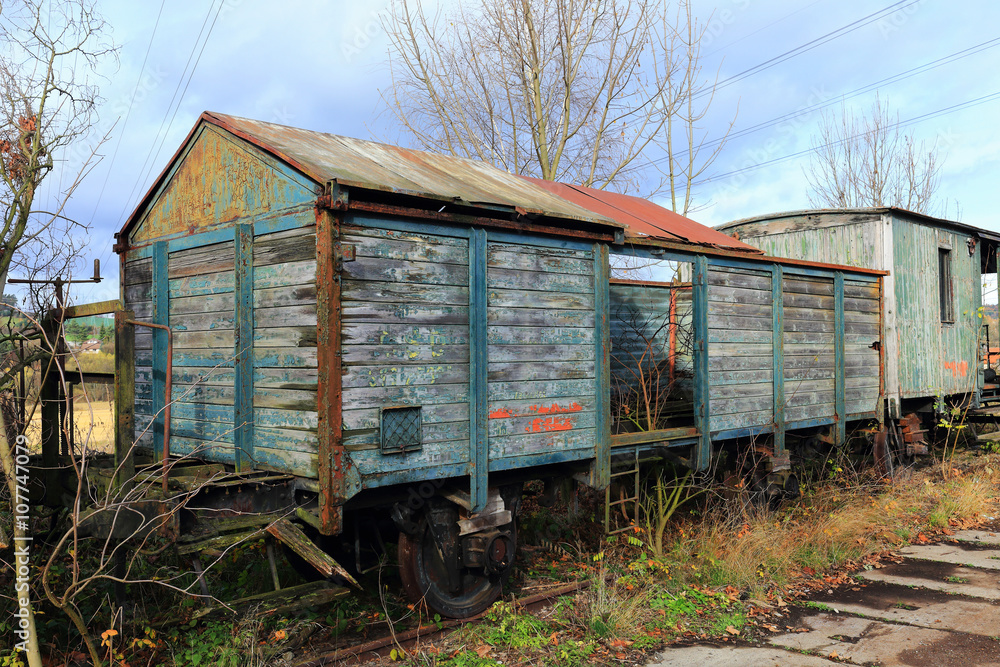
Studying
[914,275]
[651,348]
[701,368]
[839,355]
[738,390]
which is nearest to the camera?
[701,368]

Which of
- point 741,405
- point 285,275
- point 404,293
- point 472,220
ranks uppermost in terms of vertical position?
point 472,220

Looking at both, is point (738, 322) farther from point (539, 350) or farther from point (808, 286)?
point (539, 350)

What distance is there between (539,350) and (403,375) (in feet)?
4.37

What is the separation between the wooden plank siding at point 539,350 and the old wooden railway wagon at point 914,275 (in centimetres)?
619

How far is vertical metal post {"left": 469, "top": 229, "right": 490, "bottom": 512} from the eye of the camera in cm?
524

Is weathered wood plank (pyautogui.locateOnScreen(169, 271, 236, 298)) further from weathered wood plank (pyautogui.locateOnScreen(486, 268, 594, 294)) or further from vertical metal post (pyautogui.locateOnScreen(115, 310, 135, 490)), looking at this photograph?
weathered wood plank (pyautogui.locateOnScreen(486, 268, 594, 294))

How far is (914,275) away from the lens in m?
10.8

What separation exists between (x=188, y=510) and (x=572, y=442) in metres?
3.00

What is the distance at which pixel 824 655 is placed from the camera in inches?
190

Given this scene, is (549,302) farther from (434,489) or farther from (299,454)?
(299,454)

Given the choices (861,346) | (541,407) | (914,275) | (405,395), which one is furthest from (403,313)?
(914,275)

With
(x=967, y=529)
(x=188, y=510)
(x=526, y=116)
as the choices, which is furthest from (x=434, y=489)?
(x=526, y=116)

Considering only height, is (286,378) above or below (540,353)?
below

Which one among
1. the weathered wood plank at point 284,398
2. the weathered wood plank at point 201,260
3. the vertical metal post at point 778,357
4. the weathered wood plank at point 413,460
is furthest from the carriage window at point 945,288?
the weathered wood plank at point 201,260
